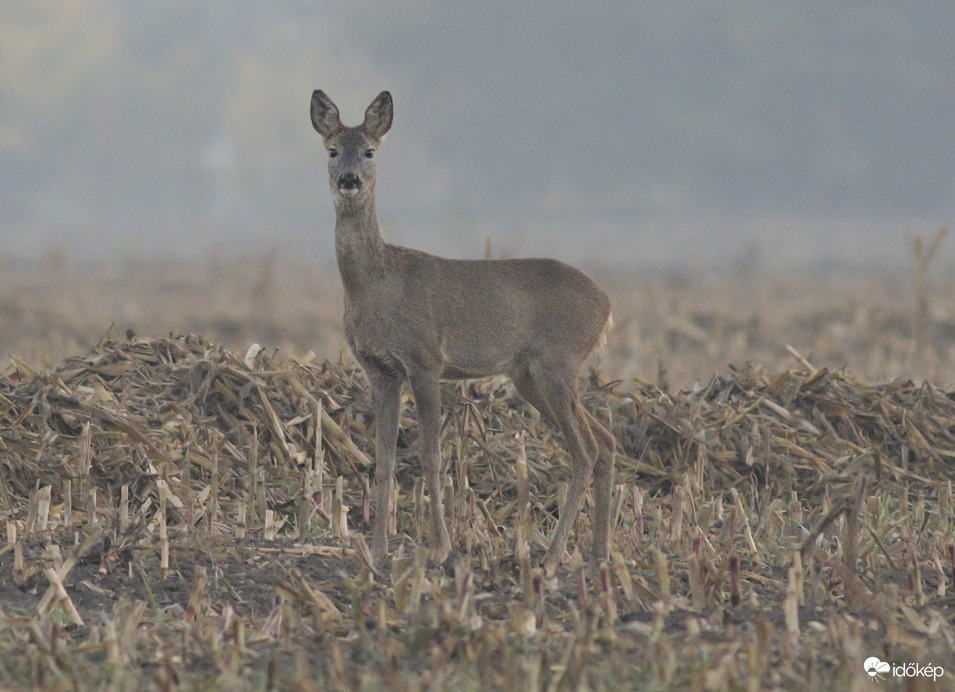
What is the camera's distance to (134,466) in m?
7.73

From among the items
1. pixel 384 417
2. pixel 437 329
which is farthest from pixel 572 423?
pixel 384 417

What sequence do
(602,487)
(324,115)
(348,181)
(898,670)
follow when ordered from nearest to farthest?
1. (898,670)
2. (348,181)
3. (602,487)
4. (324,115)

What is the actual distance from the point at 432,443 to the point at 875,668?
294 centimetres

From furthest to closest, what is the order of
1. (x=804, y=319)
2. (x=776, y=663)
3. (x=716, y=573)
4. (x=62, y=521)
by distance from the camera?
1. (x=804, y=319)
2. (x=62, y=521)
3. (x=716, y=573)
4. (x=776, y=663)

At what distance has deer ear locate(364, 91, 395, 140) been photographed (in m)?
7.28

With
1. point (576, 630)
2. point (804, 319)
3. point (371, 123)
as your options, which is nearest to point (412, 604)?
point (576, 630)

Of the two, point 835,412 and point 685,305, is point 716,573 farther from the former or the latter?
point 685,305

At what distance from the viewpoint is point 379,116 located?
7316 millimetres

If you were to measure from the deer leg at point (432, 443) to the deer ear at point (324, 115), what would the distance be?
5.04 feet

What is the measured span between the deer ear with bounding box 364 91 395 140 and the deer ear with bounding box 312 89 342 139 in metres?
0.18

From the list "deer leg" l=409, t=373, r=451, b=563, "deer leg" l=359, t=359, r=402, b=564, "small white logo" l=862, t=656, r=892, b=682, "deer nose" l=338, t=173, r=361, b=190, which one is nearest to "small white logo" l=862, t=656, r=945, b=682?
"small white logo" l=862, t=656, r=892, b=682

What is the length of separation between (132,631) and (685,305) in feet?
62.8

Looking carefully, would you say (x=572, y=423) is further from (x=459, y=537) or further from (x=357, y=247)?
(x=357, y=247)

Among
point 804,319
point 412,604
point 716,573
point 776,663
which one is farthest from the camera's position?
point 804,319
